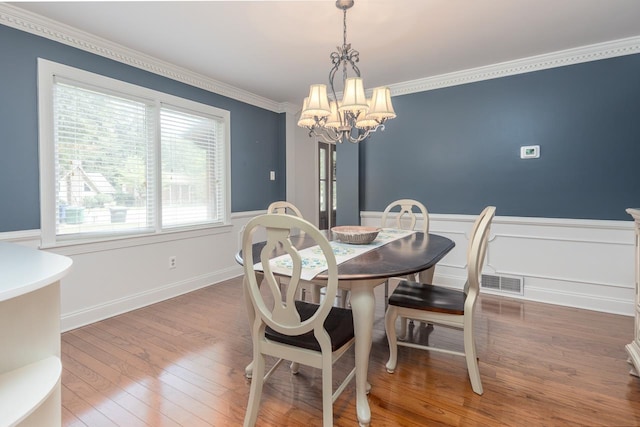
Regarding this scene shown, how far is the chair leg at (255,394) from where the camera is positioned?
1.48 meters

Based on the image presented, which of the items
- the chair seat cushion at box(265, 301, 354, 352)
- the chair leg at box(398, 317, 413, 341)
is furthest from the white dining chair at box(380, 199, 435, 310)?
the chair seat cushion at box(265, 301, 354, 352)

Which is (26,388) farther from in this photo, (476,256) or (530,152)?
(530,152)

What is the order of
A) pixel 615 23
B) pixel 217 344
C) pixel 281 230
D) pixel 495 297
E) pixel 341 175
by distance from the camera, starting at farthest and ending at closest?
1. pixel 341 175
2. pixel 495 297
3. pixel 615 23
4. pixel 217 344
5. pixel 281 230

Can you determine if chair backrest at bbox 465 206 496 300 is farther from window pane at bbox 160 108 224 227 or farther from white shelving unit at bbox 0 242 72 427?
window pane at bbox 160 108 224 227

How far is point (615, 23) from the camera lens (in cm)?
254

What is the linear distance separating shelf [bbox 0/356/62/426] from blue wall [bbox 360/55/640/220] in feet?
11.8

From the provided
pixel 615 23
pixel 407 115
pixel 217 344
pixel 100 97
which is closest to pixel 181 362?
pixel 217 344

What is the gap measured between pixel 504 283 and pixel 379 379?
220 centimetres

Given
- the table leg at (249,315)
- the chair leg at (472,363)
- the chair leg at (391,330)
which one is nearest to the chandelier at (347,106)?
the table leg at (249,315)

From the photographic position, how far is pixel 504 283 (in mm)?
3416

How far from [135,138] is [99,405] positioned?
2256 mm

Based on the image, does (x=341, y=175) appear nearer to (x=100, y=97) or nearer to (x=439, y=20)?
(x=439, y=20)

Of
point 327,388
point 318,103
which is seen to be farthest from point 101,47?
point 327,388

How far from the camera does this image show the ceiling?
2254mm
